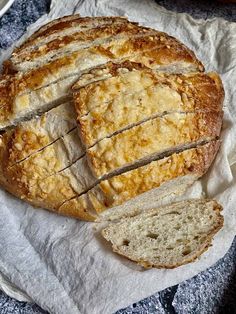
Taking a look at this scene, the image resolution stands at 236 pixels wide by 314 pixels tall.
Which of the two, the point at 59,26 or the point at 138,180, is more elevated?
the point at 59,26

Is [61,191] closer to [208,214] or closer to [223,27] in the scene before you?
[208,214]

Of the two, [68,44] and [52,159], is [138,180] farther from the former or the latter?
[68,44]

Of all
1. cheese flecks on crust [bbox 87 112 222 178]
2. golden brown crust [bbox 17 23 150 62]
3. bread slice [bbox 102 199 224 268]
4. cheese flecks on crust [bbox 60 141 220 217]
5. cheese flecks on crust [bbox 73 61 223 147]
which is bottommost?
bread slice [bbox 102 199 224 268]

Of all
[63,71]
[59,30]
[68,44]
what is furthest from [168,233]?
[59,30]

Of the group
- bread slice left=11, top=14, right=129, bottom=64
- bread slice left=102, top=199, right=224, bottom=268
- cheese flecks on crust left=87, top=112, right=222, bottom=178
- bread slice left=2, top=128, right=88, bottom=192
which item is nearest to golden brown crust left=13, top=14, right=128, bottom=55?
bread slice left=11, top=14, right=129, bottom=64

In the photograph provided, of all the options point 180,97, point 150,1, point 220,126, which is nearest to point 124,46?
point 180,97

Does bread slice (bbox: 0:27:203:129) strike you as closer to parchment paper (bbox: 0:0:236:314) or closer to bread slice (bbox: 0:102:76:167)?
bread slice (bbox: 0:102:76:167)

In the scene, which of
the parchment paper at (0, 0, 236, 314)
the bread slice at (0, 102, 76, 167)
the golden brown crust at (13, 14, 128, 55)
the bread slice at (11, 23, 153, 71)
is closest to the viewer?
the parchment paper at (0, 0, 236, 314)
